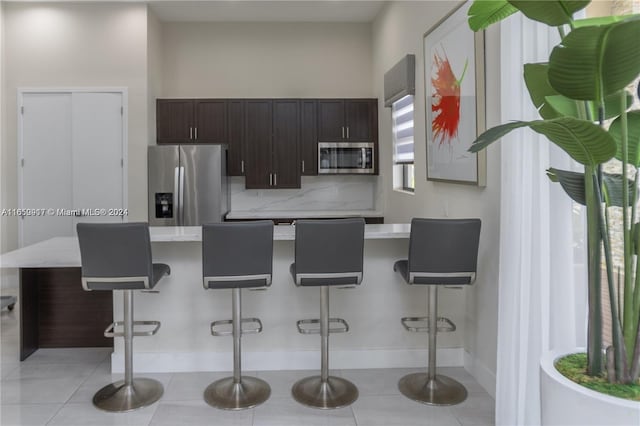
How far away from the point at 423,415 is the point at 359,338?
79 centimetres

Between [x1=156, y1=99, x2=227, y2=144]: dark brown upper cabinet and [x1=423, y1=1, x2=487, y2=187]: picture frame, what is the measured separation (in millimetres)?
2834

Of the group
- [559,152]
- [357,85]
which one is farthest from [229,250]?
[357,85]

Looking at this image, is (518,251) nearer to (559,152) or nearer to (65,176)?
(559,152)

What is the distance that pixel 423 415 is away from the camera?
267cm

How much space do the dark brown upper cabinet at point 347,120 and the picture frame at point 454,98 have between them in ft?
6.65

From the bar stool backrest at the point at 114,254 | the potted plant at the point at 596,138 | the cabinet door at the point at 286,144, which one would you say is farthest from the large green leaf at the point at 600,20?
the cabinet door at the point at 286,144

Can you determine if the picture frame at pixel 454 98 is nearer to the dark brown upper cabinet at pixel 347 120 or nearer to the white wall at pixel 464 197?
the white wall at pixel 464 197

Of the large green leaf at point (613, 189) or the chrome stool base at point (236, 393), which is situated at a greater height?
the large green leaf at point (613, 189)

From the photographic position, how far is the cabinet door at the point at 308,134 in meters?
5.90

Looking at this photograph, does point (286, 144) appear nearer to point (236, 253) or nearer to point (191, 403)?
point (236, 253)

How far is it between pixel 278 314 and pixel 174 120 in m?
3.44

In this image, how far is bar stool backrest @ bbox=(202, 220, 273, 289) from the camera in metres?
Answer: 2.64

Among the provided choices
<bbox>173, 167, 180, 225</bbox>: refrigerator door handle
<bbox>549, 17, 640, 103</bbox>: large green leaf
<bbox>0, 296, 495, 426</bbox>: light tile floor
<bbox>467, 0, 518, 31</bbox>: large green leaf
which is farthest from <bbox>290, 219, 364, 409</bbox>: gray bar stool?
<bbox>173, 167, 180, 225</bbox>: refrigerator door handle

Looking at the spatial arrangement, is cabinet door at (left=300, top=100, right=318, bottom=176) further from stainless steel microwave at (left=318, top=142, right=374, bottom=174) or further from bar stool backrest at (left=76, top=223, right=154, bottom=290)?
bar stool backrest at (left=76, top=223, right=154, bottom=290)
